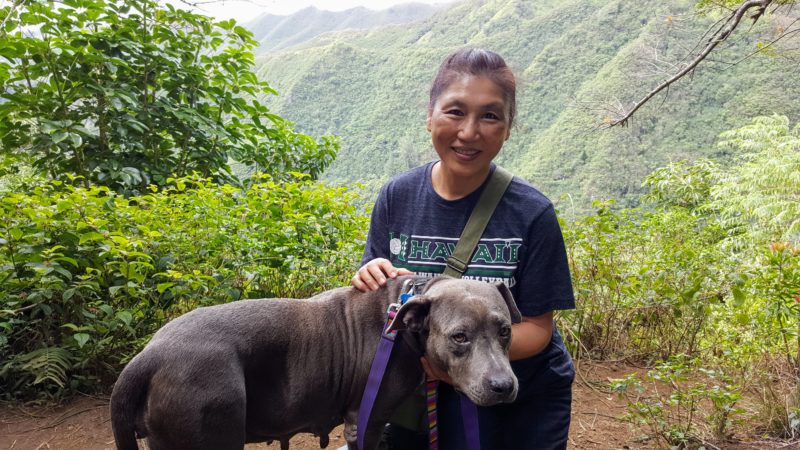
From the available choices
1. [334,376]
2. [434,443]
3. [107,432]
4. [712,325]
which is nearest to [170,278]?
[107,432]

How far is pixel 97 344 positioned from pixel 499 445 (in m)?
2.94

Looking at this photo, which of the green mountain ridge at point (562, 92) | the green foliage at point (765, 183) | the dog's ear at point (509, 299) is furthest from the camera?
the green mountain ridge at point (562, 92)

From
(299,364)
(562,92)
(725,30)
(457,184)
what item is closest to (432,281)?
(457,184)

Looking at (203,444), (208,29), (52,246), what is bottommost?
(203,444)

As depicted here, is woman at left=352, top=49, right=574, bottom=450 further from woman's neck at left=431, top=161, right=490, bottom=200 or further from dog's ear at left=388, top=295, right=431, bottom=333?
dog's ear at left=388, top=295, right=431, bottom=333

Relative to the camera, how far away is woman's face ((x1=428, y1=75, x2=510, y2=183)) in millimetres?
2439

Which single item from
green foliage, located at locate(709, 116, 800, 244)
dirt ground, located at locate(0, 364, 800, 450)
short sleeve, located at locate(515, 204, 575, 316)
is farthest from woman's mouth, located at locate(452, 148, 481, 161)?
green foliage, located at locate(709, 116, 800, 244)

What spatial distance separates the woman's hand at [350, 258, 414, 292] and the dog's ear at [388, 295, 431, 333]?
257 mm

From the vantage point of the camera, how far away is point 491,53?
2.51 metres

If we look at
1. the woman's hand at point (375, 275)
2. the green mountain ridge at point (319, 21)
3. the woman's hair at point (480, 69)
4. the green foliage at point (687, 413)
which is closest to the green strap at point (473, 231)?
the woman's hand at point (375, 275)

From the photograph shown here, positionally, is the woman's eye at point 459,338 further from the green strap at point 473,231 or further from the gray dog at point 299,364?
the green strap at point 473,231

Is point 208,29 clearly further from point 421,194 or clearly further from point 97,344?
point 421,194

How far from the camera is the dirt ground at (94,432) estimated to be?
11.9 ft

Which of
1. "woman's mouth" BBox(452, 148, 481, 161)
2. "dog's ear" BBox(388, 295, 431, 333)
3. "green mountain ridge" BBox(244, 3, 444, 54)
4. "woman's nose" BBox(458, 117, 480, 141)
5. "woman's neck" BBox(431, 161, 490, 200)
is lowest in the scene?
"dog's ear" BBox(388, 295, 431, 333)
